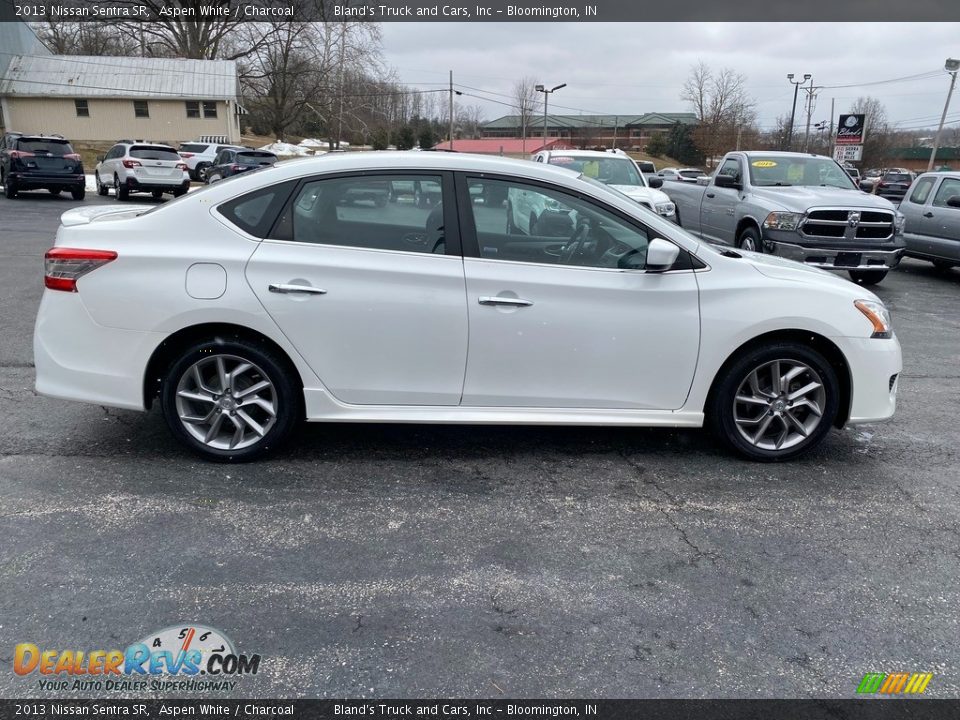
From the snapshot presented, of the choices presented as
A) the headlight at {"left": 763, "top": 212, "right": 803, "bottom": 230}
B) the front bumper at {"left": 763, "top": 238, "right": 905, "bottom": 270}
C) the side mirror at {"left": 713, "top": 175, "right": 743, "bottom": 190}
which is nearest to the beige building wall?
the side mirror at {"left": 713, "top": 175, "right": 743, "bottom": 190}

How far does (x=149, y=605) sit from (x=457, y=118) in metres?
90.5

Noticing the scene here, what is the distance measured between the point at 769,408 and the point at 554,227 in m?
1.64

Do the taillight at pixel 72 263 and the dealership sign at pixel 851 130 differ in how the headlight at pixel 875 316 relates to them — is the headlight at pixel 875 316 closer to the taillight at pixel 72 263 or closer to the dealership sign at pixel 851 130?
the taillight at pixel 72 263

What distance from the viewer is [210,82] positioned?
151 feet

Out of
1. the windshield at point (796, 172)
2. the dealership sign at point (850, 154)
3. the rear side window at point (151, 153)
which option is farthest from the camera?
the dealership sign at point (850, 154)

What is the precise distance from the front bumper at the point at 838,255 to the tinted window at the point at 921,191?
2938 millimetres

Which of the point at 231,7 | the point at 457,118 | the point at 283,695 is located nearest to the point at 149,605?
the point at 283,695

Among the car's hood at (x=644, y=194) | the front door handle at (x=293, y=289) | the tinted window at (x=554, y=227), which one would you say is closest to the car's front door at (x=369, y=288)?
the front door handle at (x=293, y=289)

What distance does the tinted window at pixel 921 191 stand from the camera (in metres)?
12.4

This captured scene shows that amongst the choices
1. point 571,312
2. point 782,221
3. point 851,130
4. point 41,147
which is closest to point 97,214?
point 571,312

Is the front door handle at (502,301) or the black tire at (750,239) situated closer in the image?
the front door handle at (502,301)

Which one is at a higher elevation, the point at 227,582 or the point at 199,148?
the point at 199,148

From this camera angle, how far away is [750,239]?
10.9 meters

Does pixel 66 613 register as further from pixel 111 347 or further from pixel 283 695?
pixel 111 347
